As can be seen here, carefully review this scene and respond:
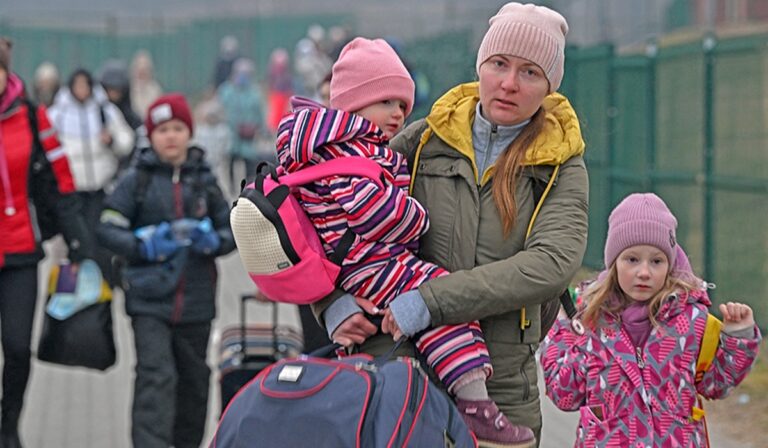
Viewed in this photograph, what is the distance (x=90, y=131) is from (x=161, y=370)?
6.37 metres

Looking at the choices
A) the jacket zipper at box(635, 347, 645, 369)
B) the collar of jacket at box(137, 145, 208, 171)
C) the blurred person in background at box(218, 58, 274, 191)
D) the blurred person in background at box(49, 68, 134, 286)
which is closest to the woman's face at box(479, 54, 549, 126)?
the jacket zipper at box(635, 347, 645, 369)

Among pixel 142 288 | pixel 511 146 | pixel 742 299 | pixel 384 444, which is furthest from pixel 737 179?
pixel 384 444

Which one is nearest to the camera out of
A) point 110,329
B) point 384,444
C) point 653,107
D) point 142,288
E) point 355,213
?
point 384,444

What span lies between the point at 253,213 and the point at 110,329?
3737 millimetres

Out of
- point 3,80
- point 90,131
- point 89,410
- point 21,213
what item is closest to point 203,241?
point 21,213

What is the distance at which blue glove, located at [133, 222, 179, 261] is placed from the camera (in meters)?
6.99

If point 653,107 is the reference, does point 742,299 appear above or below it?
below

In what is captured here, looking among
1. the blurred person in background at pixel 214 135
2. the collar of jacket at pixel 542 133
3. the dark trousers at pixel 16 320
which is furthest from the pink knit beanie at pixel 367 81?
the blurred person in background at pixel 214 135

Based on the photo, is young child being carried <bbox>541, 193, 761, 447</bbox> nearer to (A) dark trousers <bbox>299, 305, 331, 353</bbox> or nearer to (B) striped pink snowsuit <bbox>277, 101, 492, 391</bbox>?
(B) striped pink snowsuit <bbox>277, 101, 492, 391</bbox>

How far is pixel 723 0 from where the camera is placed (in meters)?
13.0

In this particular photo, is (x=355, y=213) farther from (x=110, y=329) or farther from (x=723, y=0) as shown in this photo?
(x=723, y=0)

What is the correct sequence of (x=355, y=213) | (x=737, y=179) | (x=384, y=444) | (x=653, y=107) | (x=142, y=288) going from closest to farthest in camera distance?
(x=384, y=444), (x=355, y=213), (x=142, y=288), (x=737, y=179), (x=653, y=107)

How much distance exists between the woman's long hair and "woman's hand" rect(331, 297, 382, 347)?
0.42 metres

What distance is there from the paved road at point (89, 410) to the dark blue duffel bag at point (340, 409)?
438cm
